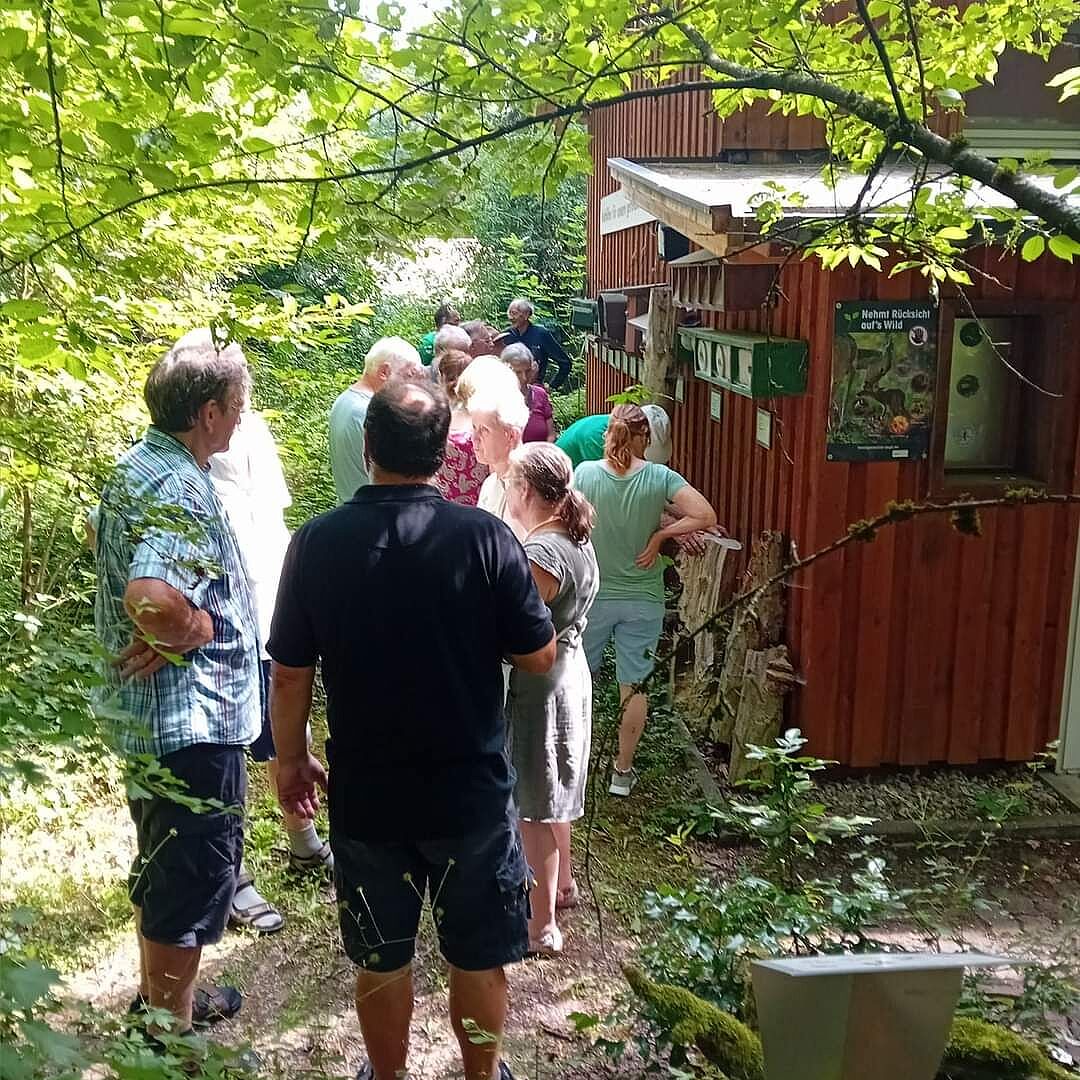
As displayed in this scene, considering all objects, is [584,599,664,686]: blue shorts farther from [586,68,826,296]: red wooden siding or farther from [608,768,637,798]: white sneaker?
[586,68,826,296]: red wooden siding

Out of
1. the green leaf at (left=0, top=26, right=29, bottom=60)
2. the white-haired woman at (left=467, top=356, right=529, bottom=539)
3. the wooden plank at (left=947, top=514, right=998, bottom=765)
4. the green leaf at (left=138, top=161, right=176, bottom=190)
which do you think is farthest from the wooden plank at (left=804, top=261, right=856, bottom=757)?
the green leaf at (left=0, top=26, right=29, bottom=60)

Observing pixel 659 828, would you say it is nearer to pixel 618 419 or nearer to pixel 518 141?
pixel 618 419

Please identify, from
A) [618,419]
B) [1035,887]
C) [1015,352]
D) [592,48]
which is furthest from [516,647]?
[1015,352]

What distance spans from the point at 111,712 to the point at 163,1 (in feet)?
5.07

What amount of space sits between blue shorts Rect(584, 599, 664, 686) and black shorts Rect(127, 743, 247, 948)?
2430 mm

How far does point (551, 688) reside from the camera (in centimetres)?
385

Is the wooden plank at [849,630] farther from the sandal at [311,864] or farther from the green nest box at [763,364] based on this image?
the sandal at [311,864]

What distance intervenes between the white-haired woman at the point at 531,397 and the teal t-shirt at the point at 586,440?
57.5 inches

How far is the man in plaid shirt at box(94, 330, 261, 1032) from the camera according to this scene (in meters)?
2.99

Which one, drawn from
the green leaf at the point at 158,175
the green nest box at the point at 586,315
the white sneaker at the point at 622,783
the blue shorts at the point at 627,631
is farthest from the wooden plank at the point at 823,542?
the green nest box at the point at 586,315

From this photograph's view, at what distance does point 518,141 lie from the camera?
10.1 feet

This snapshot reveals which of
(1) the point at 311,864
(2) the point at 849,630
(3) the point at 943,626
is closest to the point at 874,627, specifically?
(2) the point at 849,630

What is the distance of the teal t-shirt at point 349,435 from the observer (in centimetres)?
530

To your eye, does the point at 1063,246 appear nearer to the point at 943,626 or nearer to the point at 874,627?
the point at 874,627
